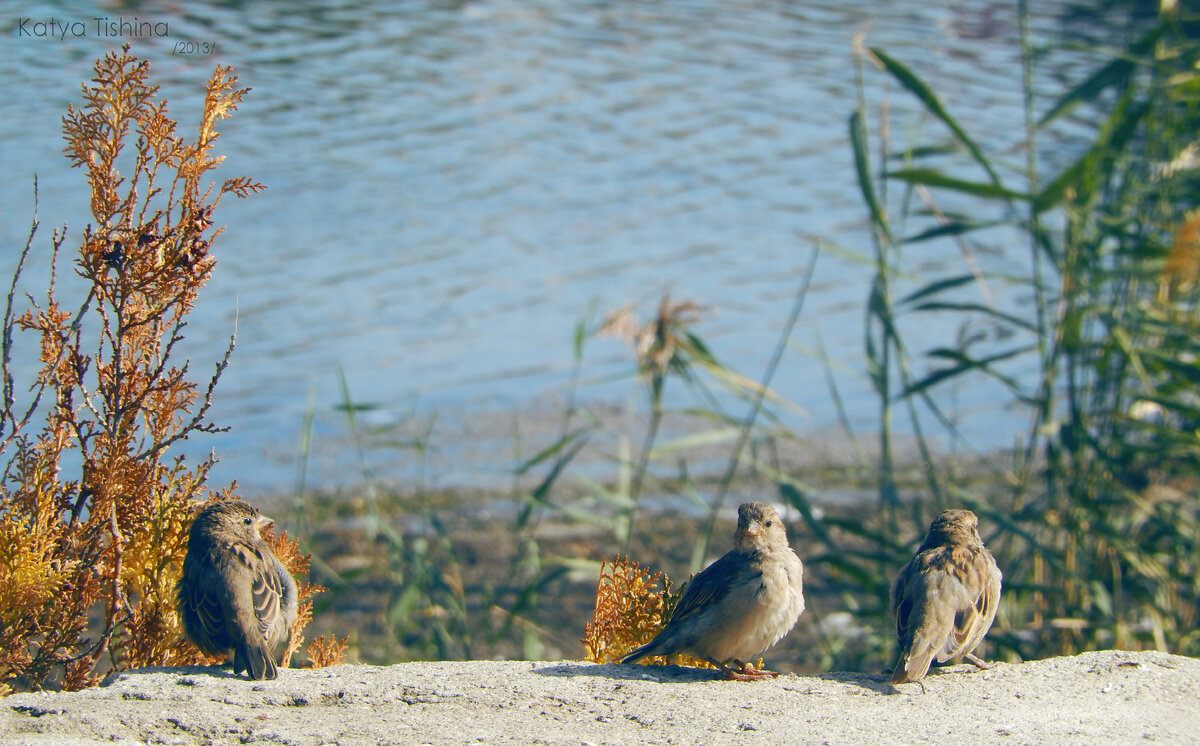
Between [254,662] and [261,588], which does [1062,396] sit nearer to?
[261,588]

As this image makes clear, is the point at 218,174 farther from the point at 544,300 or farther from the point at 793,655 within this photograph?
the point at 793,655

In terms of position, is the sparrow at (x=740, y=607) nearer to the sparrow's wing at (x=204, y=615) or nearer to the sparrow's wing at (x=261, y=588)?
the sparrow's wing at (x=261, y=588)

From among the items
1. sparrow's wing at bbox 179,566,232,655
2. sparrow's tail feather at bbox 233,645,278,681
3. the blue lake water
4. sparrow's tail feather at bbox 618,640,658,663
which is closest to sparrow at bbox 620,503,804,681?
sparrow's tail feather at bbox 618,640,658,663

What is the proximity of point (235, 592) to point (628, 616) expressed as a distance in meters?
1.21

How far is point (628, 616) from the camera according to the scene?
3.79 meters

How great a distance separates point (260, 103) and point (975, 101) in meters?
10.4

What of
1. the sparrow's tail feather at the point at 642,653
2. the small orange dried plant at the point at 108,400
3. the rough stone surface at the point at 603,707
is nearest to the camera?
the rough stone surface at the point at 603,707

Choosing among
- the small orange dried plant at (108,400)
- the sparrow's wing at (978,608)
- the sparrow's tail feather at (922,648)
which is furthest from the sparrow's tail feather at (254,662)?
the sparrow's wing at (978,608)

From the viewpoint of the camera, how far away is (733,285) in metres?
11.8

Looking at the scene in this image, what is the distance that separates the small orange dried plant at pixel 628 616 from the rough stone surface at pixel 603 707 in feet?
0.56

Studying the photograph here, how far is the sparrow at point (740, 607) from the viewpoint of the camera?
3.43 m

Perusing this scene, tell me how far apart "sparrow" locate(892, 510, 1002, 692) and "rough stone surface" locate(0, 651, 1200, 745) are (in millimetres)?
108

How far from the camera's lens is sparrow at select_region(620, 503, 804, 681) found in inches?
135

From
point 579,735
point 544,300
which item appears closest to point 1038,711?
point 579,735
